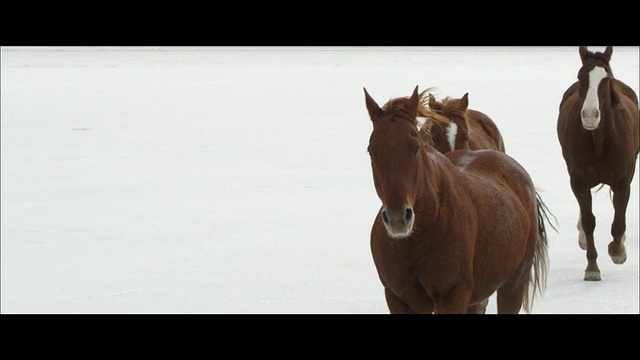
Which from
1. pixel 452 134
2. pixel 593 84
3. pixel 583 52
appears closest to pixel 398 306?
pixel 452 134

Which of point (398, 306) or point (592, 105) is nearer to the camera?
point (398, 306)

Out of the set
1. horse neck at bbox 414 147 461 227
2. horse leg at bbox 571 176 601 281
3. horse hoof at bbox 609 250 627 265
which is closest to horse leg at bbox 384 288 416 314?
horse neck at bbox 414 147 461 227

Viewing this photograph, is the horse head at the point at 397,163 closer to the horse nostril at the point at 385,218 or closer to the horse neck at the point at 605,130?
the horse nostril at the point at 385,218

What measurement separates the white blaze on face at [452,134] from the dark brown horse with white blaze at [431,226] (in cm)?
143

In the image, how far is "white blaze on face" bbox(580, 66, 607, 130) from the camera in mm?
6227

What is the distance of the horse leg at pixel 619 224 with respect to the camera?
6.88 meters

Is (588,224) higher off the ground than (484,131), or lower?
lower

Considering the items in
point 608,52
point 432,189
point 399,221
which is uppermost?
point 608,52

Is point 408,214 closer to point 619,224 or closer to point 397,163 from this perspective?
point 397,163

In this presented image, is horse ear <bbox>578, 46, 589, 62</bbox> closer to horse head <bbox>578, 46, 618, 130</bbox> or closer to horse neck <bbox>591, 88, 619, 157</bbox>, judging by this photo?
horse head <bbox>578, 46, 618, 130</bbox>

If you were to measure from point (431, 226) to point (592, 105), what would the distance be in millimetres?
3110

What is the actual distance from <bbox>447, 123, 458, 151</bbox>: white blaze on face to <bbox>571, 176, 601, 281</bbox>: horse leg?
165 cm

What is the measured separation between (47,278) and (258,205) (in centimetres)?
303

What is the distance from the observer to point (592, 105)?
6.23 m
